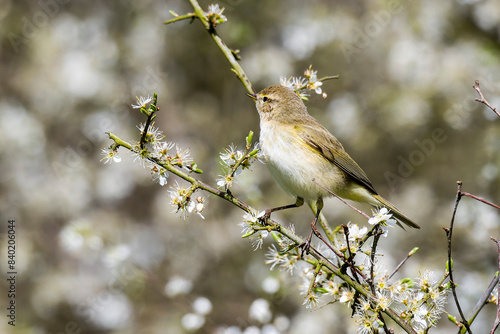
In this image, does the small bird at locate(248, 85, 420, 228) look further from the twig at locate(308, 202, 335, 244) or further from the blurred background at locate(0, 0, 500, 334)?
the blurred background at locate(0, 0, 500, 334)

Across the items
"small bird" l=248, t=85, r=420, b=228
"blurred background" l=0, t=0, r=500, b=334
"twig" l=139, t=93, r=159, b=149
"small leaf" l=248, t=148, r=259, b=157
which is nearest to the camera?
"twig" l=139, t=93, r=159, b=149

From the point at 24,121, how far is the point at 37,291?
2.43 meters

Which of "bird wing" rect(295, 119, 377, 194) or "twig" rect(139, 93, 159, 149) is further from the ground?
"bird wing" rect(295, 119, 377, 194)

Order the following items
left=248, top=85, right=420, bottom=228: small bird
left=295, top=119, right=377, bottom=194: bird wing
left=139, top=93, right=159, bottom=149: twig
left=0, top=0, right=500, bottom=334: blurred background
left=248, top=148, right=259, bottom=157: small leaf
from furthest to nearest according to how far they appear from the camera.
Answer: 1. left=0, top=0, right=500, bottom=334: blurred background
2. left=295, top=119, right=377, bottom=194: bird wing
3. left=248, top=85, right=420, bottom=228: small bird
4. left=248, top=148, right=259, bottom=157: small leaf
5. left=139, top=93, right=159, bottom=149: twig

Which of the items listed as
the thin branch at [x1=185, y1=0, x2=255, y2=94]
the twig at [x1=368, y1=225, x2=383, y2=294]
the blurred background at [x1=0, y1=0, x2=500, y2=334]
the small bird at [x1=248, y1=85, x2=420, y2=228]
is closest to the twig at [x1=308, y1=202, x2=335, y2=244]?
the small bird at [x1=248, y1=85, x2=420, y2=228]

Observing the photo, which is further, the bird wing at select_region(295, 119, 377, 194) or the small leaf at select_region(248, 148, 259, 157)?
the bird wing at select_region(295, 119, 377, 194)

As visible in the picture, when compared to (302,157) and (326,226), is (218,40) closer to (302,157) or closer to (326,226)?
(302,157)

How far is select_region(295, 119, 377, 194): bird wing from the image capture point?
3.28m

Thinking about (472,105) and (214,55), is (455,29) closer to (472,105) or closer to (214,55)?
(472,105)

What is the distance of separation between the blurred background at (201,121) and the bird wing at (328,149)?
2.53 m

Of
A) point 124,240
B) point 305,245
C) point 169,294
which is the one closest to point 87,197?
point 124,240

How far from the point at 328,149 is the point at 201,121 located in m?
4.62

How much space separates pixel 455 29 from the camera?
23.5 feet

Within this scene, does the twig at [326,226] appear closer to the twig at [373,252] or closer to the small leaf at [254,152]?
the twig at [373,252]
